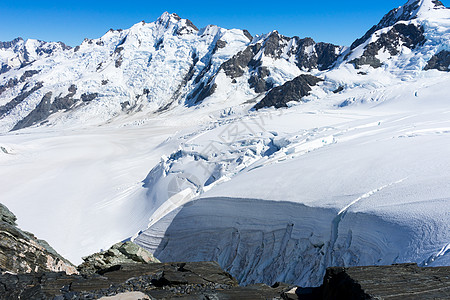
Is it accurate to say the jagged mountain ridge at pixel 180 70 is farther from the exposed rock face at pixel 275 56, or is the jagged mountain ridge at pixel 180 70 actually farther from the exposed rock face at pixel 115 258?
the exposed rock face at pixel 115 258

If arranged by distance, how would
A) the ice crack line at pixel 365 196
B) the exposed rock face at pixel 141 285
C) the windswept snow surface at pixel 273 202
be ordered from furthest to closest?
the ice crack line at pixel 365 196, the windswept snow surface at pixel 273 202, the exposed rock face at pixel 141 285

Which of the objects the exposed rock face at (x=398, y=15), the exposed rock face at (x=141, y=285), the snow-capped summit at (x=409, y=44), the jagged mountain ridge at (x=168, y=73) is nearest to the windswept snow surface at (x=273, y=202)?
the exposed rock face at (x=141, y=285)

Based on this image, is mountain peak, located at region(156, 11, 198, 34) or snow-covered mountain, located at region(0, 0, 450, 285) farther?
mountain peak, located at region(156, 11, 198, 34)

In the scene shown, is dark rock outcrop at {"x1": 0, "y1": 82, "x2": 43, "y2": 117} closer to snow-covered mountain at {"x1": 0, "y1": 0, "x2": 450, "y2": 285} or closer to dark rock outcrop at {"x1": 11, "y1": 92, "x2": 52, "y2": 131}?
dark rock outcrop at {"x1": 11, "y1": 92, "x2": 52, "y2": 131}

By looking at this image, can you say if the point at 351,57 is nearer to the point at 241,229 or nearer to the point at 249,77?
the point at 249,77

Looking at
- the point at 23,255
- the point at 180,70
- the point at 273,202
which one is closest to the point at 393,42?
the point at 180,70

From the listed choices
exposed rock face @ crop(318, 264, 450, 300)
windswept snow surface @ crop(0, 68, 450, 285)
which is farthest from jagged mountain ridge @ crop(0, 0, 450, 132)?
exposed rock face @ crop(318, 264, 450, 300)

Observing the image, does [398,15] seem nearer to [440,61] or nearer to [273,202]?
[440,61]

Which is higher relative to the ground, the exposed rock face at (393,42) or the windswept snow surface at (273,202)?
the exposed rock face at (393,42)
